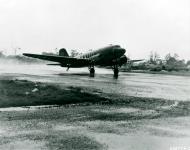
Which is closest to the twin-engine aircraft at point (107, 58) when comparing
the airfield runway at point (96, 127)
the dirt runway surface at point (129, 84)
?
the dirt runway surface at point (129, 84)

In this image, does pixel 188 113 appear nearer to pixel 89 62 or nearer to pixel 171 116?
pixel 171 116

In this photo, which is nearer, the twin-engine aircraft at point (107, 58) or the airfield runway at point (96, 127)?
the airfield runway at point (96, 127)

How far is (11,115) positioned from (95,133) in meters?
3.68

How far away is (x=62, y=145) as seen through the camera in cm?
732

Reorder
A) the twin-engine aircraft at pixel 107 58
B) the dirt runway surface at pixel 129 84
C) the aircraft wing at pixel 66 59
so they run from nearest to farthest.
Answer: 1. the dirt runway surface at pixel 129 84
2. the twin-engine aircraft at pixel 107 58
3. the aircraft wing at pixel 66 59

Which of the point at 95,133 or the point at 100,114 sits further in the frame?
the point at 100,114

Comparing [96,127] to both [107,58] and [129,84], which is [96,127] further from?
[107,58]

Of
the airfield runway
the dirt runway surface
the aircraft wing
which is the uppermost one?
the aircraft wing

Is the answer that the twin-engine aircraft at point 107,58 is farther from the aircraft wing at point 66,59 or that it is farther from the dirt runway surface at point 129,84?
the dirt runway surface at point 129,84

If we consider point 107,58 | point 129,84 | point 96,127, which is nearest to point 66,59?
point 107,58

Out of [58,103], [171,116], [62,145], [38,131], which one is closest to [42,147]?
[62,145]

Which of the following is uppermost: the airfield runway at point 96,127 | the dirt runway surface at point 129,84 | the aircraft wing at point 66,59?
the aircraft wing at point 66,59

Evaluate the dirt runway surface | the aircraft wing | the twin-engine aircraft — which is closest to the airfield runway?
the dirt runway surface

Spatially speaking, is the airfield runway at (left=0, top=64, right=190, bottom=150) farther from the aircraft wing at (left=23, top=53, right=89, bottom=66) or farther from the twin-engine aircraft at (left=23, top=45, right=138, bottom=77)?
the aircraft wing at (left=23, top=53, right=89, bottom=66)
